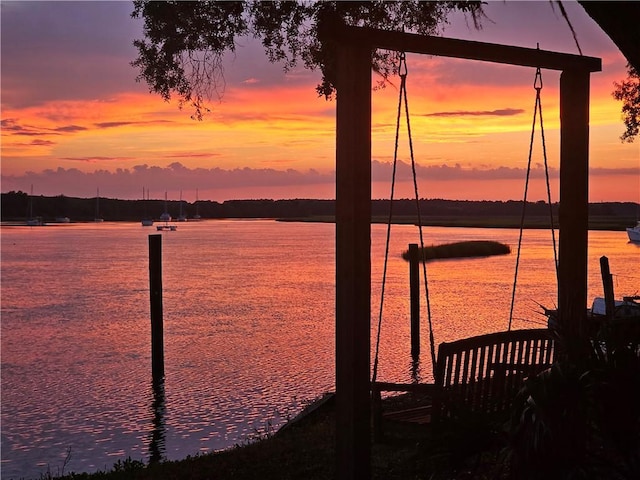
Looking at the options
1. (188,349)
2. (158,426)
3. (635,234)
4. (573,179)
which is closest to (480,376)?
(573,179)

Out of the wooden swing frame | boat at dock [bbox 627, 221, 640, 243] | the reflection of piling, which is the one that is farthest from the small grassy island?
the wooden swing frame

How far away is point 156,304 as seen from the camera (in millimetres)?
20578

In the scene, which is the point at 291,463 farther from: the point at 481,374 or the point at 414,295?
the point at 414,295

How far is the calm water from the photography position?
48.1 ft

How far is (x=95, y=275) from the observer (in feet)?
201

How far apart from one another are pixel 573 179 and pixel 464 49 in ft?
5.72

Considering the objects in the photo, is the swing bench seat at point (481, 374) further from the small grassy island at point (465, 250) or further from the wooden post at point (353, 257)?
the small grassy island at point (465, 250)

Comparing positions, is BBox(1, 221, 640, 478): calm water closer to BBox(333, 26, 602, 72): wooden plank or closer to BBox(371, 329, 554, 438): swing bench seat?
BBox(371, 329, 554, 438): swing bench seat

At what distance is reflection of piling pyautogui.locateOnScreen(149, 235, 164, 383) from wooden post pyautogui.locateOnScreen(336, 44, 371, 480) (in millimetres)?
15053

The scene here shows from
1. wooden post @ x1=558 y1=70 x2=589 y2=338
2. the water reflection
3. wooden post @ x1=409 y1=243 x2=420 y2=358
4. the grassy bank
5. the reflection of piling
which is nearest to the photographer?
wooden post @ x1=558 y1=70 x2=589 y2=338

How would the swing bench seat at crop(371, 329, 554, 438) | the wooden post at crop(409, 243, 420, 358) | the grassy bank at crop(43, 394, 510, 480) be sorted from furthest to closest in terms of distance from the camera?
the wooden post at crop(409, 243, 420, 358) < the grassy bank at crop(43, 394, 510, 480) < the swing bench seat at crop(371, 329, 554, 438)

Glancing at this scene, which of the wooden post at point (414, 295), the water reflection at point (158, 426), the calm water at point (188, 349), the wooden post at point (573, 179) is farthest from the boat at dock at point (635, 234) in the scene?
the wooden post at point (573, 179)

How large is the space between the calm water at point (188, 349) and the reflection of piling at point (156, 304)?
425 mm

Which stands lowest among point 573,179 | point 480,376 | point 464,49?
point 480,376
